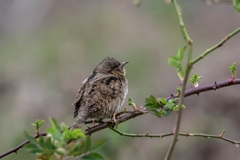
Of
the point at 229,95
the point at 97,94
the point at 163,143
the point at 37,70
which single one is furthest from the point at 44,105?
the point at 97,94

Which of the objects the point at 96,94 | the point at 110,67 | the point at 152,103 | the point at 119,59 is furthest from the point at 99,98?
the point at 119,59

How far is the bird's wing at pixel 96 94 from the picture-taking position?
169 inches

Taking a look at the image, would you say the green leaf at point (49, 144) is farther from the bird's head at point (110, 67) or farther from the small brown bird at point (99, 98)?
the bird's head at point (110, 67)

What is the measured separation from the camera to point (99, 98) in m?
4.36

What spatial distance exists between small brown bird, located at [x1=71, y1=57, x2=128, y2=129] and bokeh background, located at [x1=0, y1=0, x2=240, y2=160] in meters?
2.74

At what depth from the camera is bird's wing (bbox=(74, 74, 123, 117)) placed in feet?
14.1

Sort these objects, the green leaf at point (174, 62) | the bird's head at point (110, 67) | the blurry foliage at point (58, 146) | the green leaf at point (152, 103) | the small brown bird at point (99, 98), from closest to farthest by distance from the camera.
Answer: the blurry foliage at point (58, 146) < the green leaf at point (174, 62) < the green leaf at point (152, 103) < the small brown bird at point (99, 98) < the bird's head at point (110, 67)

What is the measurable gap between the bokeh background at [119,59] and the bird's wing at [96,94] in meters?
2.80

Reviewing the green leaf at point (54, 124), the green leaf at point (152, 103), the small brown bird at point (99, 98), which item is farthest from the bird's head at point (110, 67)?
the green leaf at point (54, 124)

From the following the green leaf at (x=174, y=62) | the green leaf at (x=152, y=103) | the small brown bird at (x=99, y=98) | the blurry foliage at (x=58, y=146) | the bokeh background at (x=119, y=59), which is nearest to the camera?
the blurry foliage at (x=58, y=146)

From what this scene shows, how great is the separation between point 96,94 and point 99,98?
2.0 inches

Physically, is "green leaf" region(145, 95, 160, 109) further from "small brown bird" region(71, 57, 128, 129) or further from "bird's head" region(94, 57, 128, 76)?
"bird's head" region(94, 57, 128, 76)

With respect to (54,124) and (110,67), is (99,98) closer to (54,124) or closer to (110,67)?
(110,67)

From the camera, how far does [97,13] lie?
1723cm
